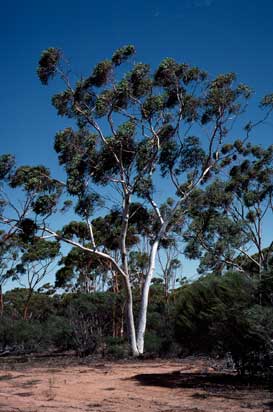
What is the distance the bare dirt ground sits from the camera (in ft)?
25.6

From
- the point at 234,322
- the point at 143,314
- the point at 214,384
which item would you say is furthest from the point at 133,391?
the point at 143,314

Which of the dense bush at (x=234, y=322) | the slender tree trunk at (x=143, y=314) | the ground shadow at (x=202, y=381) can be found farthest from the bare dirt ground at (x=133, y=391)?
the slender tree trunk at (x=143, y=314)

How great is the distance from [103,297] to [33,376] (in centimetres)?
1407

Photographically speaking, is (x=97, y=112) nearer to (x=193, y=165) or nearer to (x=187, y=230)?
(x=193, y=165)

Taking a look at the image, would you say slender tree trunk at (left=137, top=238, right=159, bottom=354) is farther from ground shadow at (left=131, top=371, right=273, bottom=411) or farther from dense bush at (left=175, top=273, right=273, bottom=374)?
dense bush at (left=175, top=273, right=273, bottom=374)

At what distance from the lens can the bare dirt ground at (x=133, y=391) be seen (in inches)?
308

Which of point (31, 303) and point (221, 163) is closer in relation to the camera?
point (221, 163)

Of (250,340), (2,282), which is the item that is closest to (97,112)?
(250,340)

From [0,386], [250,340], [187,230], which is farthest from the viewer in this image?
[187,230]

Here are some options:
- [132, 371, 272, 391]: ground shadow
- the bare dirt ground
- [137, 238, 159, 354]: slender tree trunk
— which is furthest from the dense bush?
[137, 238, 159, 354]: slender tree trunk

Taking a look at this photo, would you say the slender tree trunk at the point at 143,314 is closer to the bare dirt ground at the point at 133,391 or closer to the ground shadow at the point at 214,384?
the bare dirt ground at the point at 133,391

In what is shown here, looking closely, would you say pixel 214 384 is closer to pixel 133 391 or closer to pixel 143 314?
pixel 133 391

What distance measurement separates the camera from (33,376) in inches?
499

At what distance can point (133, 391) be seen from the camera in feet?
32.4
